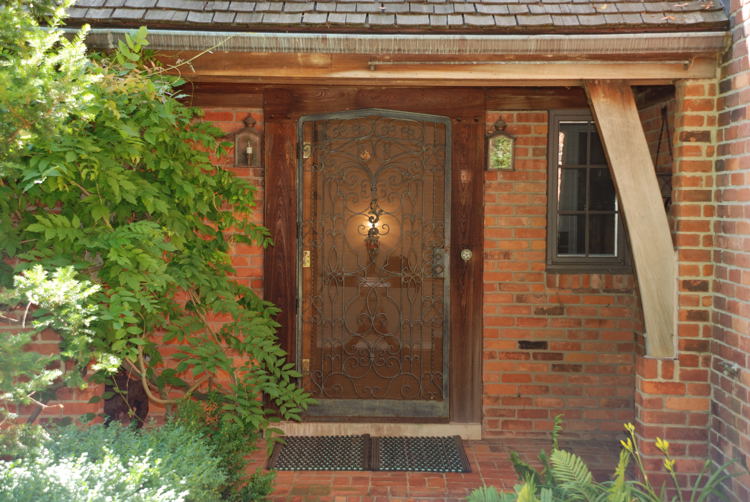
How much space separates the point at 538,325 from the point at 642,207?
5.00 ft

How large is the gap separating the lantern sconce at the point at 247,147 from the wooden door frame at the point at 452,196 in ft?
0.28

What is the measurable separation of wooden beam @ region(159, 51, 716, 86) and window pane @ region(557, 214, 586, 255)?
4.85 feet

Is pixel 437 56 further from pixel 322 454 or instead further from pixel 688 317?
pixel 322 454

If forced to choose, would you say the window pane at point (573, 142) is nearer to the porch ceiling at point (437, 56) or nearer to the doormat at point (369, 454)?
the porch ceiling at point (437, 56)

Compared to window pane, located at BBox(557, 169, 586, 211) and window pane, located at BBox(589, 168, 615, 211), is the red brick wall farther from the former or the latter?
window pane, located at BBox(589, 168, 615, 211)

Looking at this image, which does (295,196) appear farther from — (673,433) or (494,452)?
(673,433)

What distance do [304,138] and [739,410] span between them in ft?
10.8

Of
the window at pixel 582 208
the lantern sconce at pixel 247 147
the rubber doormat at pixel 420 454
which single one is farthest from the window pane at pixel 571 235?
the lantern sconce at pixel 247 147

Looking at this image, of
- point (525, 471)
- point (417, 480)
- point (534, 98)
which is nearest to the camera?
point (525, 471)

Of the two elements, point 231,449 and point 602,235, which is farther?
point 602,235

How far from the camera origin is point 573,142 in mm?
5578

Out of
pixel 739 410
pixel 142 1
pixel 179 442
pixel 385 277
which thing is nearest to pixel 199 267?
pixel 179 442

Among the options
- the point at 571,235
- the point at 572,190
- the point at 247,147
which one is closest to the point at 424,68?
the point at 247,147

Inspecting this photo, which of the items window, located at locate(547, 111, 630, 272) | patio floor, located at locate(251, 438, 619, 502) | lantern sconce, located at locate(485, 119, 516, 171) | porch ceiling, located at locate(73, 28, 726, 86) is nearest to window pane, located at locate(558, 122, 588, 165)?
window, located at locate(547, 111, 630, 272)
